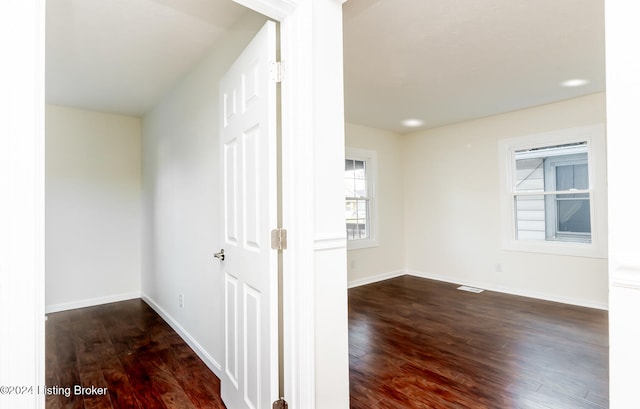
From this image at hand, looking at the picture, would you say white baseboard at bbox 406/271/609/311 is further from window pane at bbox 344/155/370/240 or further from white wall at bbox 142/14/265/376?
white wall at bbox 142/14/265/376

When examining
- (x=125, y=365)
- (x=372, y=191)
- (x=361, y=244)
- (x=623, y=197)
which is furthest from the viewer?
(x=372, y=191)

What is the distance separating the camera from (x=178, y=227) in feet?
9.88

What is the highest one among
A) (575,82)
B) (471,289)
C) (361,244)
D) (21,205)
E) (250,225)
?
(575,82)

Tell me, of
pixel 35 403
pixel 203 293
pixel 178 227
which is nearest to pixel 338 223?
pixel 35 403

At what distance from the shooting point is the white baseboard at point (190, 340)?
229 cm

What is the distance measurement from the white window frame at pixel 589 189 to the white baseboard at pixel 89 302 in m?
5.24

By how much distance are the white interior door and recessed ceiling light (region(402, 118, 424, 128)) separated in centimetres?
338

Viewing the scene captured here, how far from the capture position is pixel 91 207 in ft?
13.0

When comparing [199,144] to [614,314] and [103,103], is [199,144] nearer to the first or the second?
[103,103]

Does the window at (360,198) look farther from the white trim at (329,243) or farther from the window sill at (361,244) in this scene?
the white trim at (329,243)

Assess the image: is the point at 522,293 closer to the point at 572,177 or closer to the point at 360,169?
the point at 572,177

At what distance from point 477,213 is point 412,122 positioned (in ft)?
5.58

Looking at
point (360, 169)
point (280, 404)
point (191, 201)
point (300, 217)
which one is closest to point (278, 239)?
point (300, 217)

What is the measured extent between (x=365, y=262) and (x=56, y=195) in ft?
13.8
